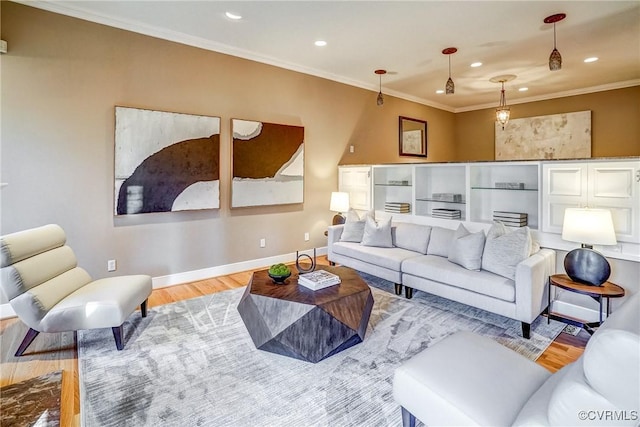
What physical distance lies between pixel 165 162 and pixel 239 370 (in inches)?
101

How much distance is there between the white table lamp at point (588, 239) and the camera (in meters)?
2.62

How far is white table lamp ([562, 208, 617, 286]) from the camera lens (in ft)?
8.59

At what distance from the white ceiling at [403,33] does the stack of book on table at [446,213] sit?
6.68 feet

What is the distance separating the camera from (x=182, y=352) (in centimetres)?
256

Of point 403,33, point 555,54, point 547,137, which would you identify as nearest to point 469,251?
point 555,54

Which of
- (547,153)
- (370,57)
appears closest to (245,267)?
(370,57)

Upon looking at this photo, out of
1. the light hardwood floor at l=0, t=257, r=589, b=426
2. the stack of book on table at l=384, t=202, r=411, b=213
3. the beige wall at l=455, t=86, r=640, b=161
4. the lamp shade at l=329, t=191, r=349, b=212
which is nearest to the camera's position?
the light hardwood floor at l=0, t=257, r=589, b=426

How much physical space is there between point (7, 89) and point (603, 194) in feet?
17.4

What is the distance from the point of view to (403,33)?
381 centimetres

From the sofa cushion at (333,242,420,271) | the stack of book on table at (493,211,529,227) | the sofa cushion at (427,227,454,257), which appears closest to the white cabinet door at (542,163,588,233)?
the stack of book on table at (493,211,529,227)

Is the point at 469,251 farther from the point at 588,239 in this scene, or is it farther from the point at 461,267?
the point at 588,239

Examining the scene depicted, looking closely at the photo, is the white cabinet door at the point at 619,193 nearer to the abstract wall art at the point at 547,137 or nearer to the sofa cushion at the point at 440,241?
the sofa cushion at the point at 440,241

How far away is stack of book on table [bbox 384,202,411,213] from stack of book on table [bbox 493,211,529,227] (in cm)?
119

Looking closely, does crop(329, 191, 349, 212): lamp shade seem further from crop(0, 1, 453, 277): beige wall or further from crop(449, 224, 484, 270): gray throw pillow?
crop(449, 224, 484, 270): gray throw pillow
